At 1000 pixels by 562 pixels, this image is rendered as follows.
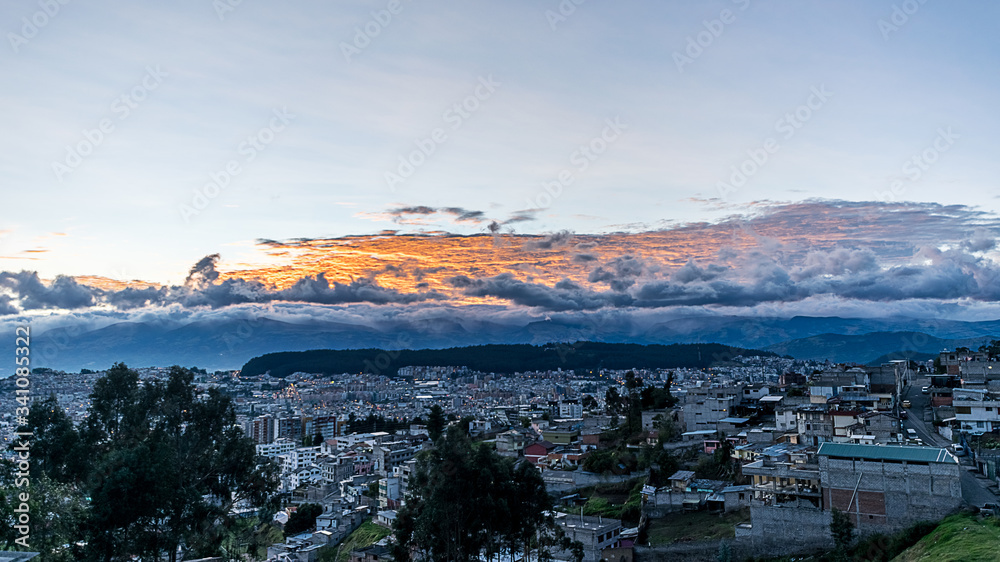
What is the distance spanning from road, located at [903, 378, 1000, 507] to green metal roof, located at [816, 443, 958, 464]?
4.23ft

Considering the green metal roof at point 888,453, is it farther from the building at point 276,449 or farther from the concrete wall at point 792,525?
the building at point 276,449

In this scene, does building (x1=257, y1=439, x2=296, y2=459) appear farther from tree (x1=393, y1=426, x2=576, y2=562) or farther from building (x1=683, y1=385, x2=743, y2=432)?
tree (x1=393, y1=426, x2=576, y2=562)

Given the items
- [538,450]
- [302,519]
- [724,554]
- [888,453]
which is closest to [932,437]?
[888,453]

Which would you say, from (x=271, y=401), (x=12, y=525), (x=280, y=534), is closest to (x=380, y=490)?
(x=280, y=534)

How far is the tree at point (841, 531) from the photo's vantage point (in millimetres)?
20297

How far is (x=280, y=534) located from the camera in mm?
41000

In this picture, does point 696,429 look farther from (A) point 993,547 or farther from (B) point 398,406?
(B) point 398,406

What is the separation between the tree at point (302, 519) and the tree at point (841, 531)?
29.4 metres

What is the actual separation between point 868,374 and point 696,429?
46.8ft

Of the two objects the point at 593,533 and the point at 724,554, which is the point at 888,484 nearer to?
the point at 724,554

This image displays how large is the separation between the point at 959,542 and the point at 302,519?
33449mm

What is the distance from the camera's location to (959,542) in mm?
17641

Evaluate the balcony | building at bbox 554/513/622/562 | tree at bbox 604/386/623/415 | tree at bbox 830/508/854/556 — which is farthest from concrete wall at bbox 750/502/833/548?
tree at bbox 604/386/623/415

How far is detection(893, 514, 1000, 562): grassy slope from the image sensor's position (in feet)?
54.4
